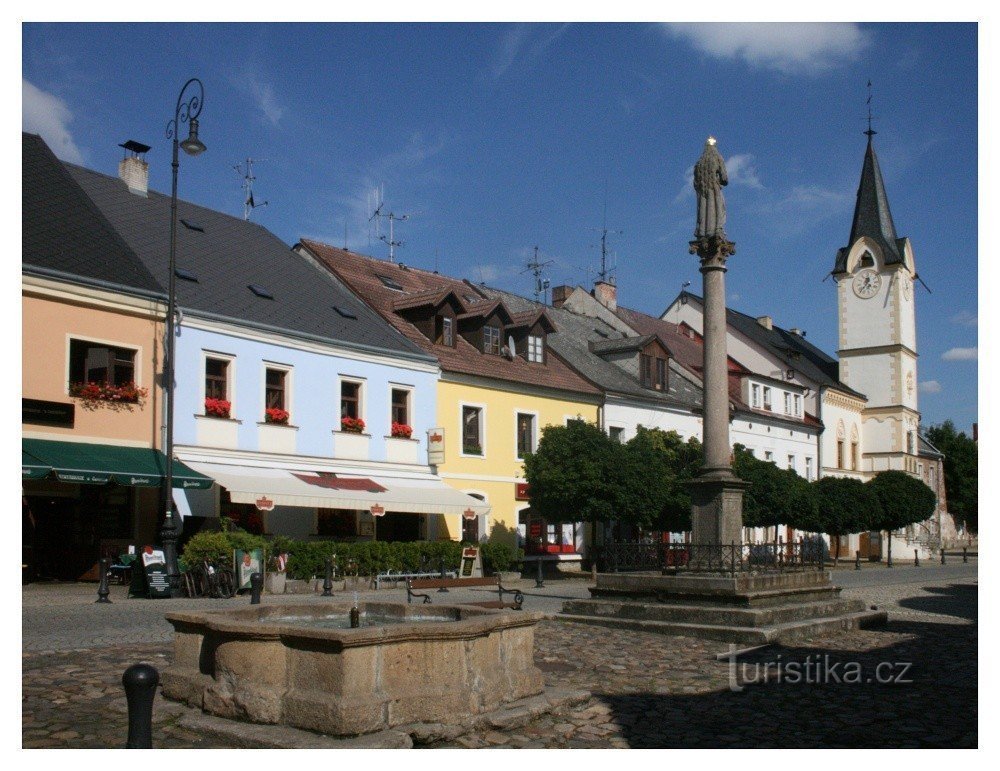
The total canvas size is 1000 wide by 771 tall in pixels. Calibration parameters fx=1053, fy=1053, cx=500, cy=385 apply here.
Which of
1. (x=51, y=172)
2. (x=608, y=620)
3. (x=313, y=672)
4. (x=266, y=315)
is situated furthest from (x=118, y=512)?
(x=313, y=672)

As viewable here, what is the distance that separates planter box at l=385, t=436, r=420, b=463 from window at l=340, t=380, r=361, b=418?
1.26 m

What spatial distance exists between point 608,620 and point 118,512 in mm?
12576

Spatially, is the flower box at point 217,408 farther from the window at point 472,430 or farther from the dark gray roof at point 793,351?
the dark gray roof at point 793,351

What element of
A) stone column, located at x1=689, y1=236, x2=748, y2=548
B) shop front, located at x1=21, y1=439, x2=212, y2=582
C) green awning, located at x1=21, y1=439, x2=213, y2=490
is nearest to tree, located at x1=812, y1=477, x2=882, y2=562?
stone column, located at x1=689, y1=236, x2=748, y2=548

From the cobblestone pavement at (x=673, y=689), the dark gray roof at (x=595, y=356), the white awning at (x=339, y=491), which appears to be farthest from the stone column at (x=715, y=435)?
the dark gray roof at (x=595, y=356)

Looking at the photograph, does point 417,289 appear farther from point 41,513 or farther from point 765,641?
point 765,641

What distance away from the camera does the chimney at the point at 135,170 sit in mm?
30125

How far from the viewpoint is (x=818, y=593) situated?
17.9 m

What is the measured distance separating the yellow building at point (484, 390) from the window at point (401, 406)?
1101 mm

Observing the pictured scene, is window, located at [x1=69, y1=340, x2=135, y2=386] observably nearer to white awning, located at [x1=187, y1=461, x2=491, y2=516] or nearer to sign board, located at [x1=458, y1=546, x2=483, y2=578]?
white awning, located at [x1=187, y1=461, x2=491, y2=516]

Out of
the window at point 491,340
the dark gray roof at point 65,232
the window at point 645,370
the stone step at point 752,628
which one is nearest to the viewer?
the stone step at point 752,628

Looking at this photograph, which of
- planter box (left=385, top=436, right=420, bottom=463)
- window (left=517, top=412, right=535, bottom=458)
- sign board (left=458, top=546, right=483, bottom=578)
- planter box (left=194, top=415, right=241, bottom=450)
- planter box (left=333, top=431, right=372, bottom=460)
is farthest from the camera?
window (left=517, top=412, right=535, bottom=458)

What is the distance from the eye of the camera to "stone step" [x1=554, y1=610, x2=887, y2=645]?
14.8 metres

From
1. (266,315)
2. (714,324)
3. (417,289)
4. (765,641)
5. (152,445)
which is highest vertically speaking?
(417,289)
